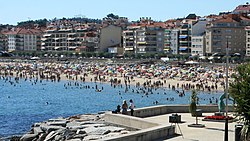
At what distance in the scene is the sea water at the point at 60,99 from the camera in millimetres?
44234

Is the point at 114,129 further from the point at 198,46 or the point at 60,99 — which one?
the point at 198,46

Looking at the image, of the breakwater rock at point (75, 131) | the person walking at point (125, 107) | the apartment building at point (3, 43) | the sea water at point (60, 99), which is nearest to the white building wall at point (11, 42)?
the apartment building at point (3, 43)

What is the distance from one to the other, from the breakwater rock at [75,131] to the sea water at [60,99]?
9.08 meters

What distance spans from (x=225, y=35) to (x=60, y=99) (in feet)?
193

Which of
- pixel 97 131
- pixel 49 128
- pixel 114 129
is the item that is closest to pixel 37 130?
pixel 49 128

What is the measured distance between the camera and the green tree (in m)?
14.2

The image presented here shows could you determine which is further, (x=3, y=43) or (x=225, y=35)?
(x=3, y=43)

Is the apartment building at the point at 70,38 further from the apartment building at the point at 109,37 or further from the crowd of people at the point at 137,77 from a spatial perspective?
the crowd of people at the point at 137,77

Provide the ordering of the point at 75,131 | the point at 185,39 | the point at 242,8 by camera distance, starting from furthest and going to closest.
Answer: the point at 242,8 → the point at 185,39 → the point at 75,131

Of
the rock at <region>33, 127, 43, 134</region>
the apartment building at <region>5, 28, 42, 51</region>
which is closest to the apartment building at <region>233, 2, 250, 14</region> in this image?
the apartment building at <region>5, 28, 42, 51</region>

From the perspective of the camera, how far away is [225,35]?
115m

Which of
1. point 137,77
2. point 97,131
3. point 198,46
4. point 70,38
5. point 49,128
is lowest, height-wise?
point 49,128

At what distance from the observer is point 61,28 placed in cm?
17350

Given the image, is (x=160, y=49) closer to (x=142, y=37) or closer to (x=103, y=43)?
(x=142, y=37)
